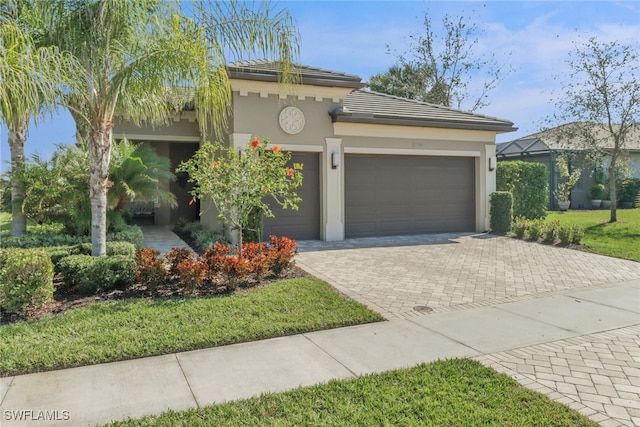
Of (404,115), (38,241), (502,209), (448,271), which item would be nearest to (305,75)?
(404,115)

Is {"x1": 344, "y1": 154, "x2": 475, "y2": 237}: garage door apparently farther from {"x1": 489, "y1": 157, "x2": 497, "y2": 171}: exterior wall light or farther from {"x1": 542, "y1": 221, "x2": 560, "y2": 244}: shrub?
{"x1": 542, "y1": 221, "x2": 560, "y2": 244}: shrub

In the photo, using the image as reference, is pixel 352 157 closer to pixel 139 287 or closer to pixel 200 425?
pixel 139 287

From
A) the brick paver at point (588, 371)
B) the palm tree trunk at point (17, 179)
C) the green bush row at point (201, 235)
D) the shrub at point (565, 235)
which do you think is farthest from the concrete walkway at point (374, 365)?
the shrub at point (565, 235)

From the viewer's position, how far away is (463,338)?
15.6 feet

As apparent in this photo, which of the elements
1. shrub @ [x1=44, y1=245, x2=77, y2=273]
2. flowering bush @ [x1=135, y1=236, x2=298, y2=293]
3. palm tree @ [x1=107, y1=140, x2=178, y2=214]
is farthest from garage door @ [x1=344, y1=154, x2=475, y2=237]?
shrub @ [x1=44, y1=245, x2=77, y2=273]

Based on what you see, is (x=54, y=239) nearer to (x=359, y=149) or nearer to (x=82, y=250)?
(x=82, y=250)

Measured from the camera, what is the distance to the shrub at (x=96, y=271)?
5898 millimetres

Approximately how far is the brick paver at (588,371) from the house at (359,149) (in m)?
7.73

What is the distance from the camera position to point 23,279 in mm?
5051

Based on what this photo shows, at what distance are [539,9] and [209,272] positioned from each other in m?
9.91

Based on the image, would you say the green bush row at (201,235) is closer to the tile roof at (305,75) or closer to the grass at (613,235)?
the tile roof at (305,75)

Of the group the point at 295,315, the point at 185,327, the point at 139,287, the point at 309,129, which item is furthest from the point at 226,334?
the point at 309,129

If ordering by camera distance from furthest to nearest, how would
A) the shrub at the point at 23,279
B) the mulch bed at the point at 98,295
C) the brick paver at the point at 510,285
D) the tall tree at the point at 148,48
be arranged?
1. the tall tree at the point at 148,48
2. the mulch bed at the point at 98,295
3. the shrub at the point at 23,279
4. the brick paver at the point at 510,285

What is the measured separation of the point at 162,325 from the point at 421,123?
9950 millimetres
